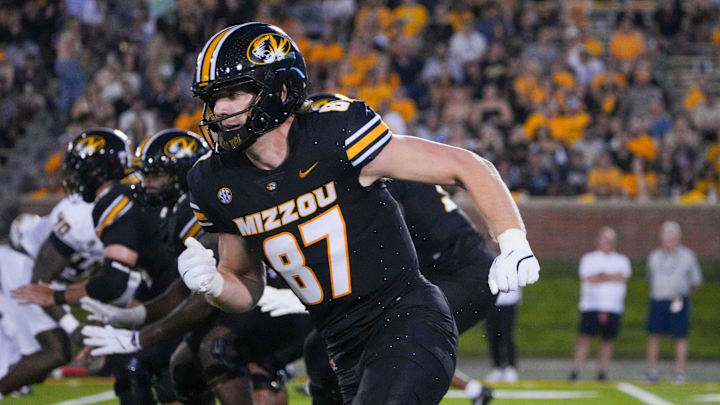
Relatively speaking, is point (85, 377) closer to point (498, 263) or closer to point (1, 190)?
point (1, 190)

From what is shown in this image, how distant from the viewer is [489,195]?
12.7 ft

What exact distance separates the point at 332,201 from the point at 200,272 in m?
0.61

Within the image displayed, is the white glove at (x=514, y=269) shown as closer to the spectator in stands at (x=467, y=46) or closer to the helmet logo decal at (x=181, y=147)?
the helmet logo decal at (x=181, y=147)

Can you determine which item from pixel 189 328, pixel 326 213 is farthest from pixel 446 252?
pixel 326 213

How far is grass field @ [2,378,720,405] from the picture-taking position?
9.49 metres

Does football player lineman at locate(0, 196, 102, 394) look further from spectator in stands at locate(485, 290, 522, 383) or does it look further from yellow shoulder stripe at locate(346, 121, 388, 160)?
spectator in stands at locate(485, 290, 522, 383)

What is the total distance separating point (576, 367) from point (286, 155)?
26.4ft

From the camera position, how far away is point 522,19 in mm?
16234

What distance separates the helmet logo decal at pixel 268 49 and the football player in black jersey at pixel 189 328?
5.09ft

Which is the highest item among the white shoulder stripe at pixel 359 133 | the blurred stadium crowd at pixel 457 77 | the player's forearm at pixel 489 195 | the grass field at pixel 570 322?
the white shoulder stripe at pixel 359 133

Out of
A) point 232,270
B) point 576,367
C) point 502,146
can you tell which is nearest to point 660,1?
point 502,146

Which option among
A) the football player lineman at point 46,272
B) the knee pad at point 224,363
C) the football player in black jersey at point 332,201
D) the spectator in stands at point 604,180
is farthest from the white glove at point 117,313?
the spectator in stands at point 604,180

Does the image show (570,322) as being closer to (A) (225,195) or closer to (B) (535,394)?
(B) (535,394)

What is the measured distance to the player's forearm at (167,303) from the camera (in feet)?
18.8
